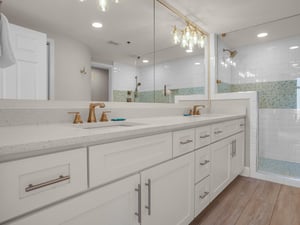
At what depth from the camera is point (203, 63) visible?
2723 millimetres

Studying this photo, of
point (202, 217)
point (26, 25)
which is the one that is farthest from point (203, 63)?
point (26, 25)

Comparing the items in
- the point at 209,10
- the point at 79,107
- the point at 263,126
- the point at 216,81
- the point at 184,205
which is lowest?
the point at 184,205

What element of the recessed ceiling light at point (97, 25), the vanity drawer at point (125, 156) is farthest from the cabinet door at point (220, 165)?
the recessed ceiling light at point (97, 25)

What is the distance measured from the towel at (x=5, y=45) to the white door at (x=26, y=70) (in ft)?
0.08

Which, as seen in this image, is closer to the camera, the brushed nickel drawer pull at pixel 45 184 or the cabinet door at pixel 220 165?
the brushed nickel drawer pull at pixel 45 184

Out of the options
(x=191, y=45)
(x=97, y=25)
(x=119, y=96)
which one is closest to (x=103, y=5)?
(x=97, y=25)

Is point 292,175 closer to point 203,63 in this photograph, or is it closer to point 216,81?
point 216,81

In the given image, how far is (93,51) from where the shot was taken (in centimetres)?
143

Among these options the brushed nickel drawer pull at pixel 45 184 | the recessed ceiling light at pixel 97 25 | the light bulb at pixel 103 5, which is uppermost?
the light bulb at pixel 103 5

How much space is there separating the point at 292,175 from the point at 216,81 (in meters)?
1.56

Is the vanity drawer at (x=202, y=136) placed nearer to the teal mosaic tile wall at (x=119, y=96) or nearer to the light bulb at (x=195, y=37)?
the teal mosaic tile wall at (x=119, y=96)

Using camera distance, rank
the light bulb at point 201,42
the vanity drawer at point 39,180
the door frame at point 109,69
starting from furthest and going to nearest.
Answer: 1. the light bulb at point 201,42
2. the door frame at point 109,69
3. the vanity drawer at point 39,180

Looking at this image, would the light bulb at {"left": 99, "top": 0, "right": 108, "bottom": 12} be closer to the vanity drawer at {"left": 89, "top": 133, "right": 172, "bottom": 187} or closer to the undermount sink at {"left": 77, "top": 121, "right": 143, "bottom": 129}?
the undermount sink at {"left": 77, "top": 121, "right": 143, "bottom": 129}

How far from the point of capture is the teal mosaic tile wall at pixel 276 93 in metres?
2.79
